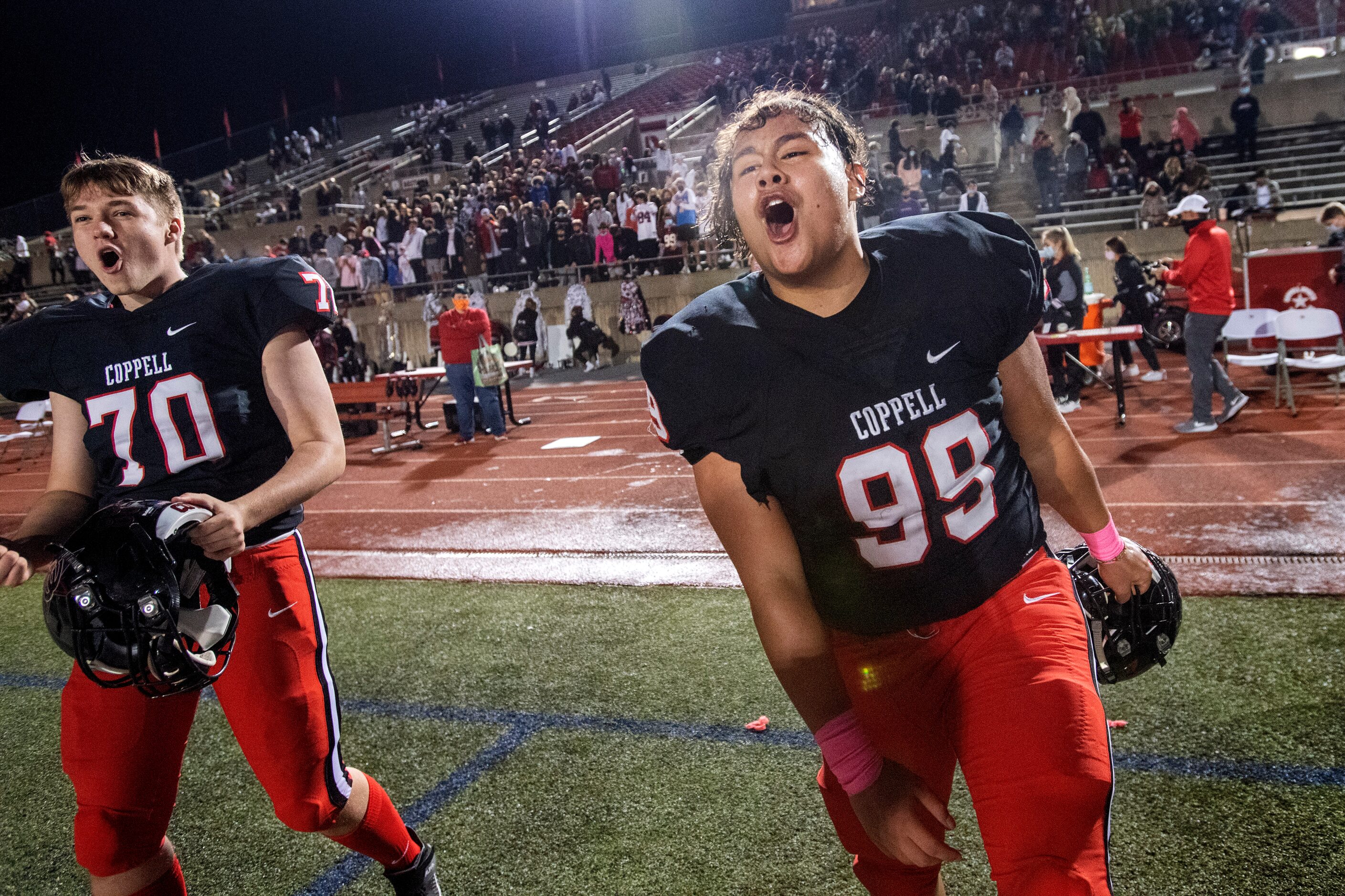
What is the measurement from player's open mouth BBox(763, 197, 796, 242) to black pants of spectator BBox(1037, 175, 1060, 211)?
18.9 m

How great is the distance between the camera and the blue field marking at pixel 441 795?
3146 millimetres

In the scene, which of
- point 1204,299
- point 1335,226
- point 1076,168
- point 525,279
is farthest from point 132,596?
point 1076,168

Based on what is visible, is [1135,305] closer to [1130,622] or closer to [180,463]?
[1130,622]

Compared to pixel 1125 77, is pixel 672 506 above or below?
below

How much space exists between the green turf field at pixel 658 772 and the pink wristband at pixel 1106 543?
1.18 metres

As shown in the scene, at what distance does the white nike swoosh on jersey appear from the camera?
1922mm

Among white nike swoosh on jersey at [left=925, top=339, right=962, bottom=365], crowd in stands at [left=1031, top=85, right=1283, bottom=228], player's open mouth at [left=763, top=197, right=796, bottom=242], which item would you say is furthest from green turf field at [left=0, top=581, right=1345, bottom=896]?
crowd in stands at [left=1031, top=85, right=1283, bottom=228]

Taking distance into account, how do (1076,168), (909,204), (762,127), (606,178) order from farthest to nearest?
(606,178), (1076,168), (909,204), (762,127)

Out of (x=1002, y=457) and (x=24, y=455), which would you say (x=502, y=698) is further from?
(x=24, y=455)

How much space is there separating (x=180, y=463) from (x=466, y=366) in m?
9.57

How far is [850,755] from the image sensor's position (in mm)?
1702

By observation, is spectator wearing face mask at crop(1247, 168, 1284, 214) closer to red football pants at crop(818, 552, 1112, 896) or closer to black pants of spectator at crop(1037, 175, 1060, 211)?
black pants of spectator at crop(1037, 175, 1060, 211)

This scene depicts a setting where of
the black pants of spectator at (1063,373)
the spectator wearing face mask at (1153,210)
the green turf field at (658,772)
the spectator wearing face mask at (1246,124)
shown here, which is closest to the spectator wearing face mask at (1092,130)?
the spectator wearing face mask at (1246,124)

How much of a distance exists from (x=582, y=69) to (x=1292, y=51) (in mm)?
25404
